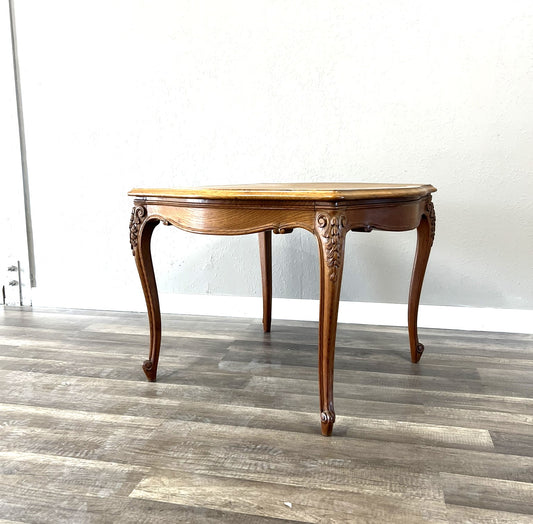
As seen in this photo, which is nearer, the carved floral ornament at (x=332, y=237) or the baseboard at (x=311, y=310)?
the carved floral ornament at (x=332, y=237)

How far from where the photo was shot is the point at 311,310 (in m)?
2.37

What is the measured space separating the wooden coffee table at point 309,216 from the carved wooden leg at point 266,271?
555mm

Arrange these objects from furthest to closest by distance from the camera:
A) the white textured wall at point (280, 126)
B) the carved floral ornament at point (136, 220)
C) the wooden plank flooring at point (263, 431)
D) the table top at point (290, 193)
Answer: the white textured wall at point (280, 126), the carved floral ornament at point (136, 220), the table top at point (290, 193), the wooden plank flooring at point (263, 431)

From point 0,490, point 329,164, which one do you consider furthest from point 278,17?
point 0,490

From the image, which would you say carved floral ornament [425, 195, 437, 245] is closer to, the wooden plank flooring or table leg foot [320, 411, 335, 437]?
the wooden plank flooring

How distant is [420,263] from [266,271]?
0.60 meters

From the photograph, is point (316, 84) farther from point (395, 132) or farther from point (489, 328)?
point (489, 328)

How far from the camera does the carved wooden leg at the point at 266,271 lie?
83.5 inches

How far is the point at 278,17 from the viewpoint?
7.36 ft

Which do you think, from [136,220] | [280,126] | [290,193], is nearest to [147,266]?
[136,220]

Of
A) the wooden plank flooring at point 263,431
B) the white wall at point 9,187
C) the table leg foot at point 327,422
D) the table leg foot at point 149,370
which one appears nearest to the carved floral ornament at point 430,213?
the wooden plank flooring at point 263,431

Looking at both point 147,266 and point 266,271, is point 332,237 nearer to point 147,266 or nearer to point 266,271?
point 147,266

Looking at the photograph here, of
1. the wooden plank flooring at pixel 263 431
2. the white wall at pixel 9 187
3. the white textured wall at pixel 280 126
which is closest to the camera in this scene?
the wooden plank flooring at pixel 263 431

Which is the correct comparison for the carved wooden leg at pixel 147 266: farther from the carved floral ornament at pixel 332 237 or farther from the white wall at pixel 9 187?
the white wall at pixel 9 187
